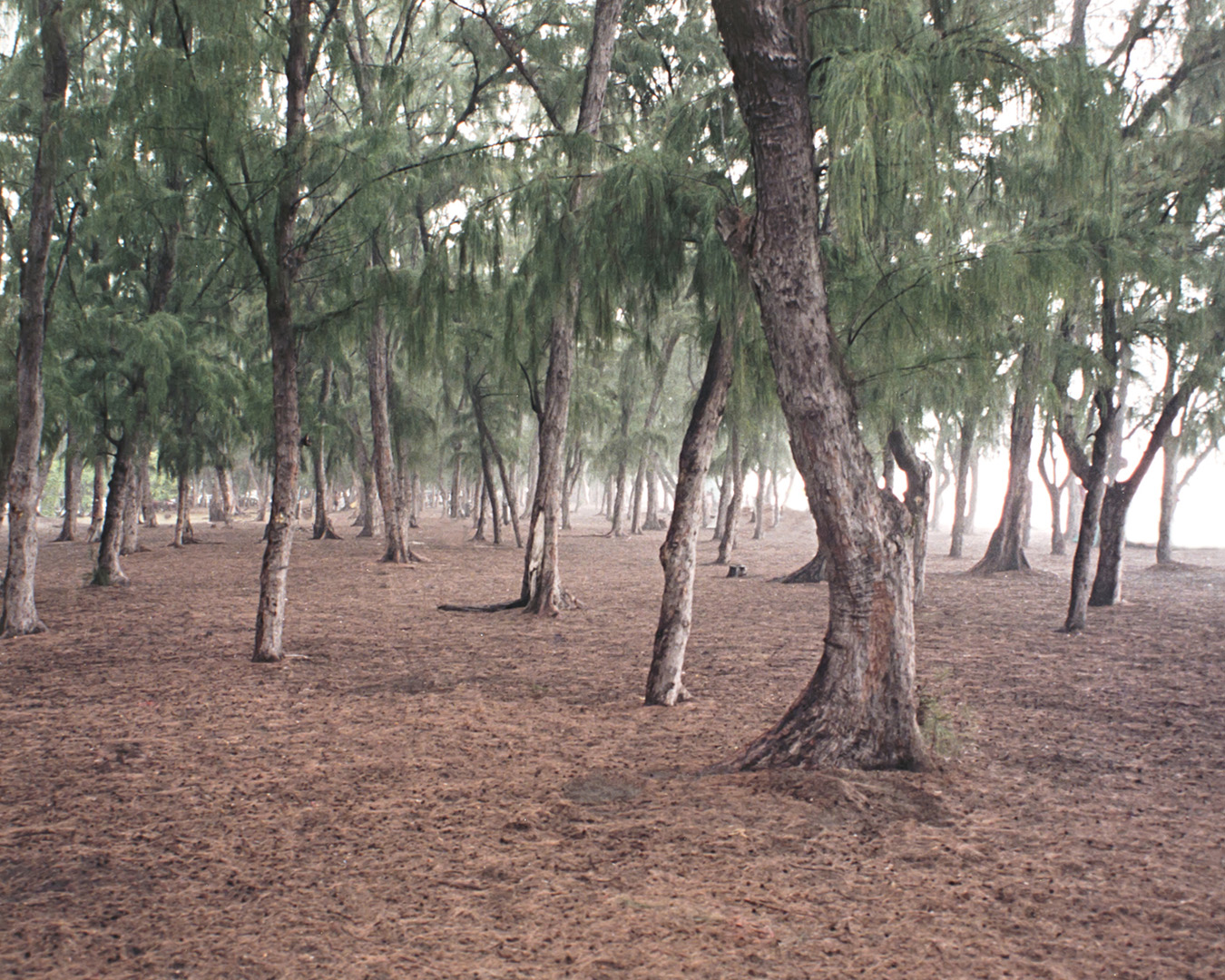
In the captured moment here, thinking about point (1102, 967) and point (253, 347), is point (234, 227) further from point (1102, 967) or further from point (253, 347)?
point (253, 347)

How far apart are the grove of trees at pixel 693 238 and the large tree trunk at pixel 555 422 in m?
0.05

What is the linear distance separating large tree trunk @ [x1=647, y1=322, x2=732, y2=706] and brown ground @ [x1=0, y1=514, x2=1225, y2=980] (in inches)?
18.0

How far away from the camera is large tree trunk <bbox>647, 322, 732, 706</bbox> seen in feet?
20.7

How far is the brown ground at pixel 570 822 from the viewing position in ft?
10.2

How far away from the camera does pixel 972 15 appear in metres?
4.98

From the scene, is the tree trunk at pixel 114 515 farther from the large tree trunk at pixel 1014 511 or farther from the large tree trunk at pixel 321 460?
the large tree trunk at pixel 1014 511

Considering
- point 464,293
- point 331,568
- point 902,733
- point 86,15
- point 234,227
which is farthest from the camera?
point 331,568

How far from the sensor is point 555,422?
35.7 ft

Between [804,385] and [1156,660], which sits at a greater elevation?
[804,385]

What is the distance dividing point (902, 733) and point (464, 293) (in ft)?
15.3

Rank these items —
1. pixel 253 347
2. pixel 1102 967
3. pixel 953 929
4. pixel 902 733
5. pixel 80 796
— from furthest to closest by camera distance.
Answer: pixel 253 347 < pixel 902 733 < pixel 80 796 < pixel 953 929 < pixel 1102 967

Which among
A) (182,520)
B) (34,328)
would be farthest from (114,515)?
(182,520)

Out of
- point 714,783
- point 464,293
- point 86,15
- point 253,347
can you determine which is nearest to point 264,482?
point 253,347

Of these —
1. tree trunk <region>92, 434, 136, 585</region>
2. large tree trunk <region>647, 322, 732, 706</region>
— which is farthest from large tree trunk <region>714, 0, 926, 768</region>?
tree trunk <region>92, 434, 136, 585</region>
